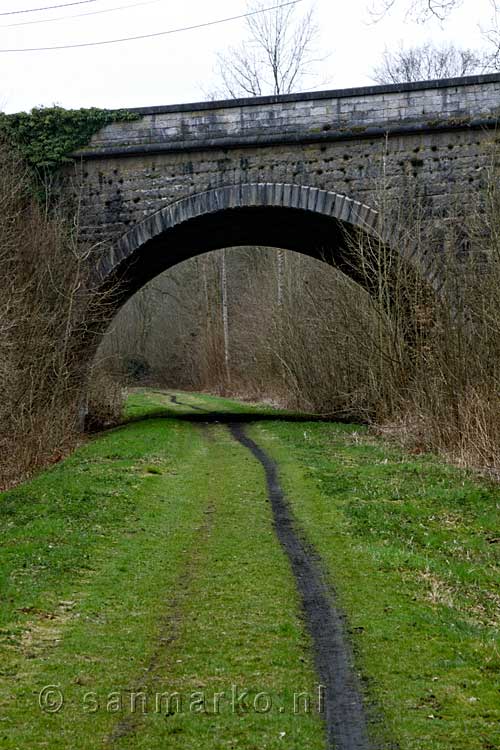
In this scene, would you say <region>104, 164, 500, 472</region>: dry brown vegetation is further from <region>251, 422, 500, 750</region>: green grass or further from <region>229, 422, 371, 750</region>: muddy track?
<region>229, 422, 371, 750</region>: muddy track

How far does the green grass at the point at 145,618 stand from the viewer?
5086mm

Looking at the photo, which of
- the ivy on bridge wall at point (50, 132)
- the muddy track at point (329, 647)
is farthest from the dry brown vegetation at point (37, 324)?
the muddy track at point (329, 647)

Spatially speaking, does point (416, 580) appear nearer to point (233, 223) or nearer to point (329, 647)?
point (329, 647)

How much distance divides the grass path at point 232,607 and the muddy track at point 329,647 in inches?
3.1

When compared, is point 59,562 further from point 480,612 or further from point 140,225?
point 140,225

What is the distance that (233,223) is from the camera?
22812 millimetres

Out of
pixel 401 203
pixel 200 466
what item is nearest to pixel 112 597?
pixel 200 466

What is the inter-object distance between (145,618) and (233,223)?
16.7 m

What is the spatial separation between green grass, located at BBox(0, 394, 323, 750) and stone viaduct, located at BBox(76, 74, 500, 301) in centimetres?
961

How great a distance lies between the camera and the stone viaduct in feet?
64.8

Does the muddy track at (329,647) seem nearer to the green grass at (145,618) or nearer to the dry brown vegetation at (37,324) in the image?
the green grass at (145,618)

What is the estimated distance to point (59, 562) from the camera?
27.7 feet

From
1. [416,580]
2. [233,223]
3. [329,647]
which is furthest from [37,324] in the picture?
[329,647]

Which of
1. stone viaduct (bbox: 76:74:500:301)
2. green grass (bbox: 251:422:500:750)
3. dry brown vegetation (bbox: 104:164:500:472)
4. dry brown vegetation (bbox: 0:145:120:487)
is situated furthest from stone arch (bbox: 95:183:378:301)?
green grass (bbox: 251:422:500:750)
